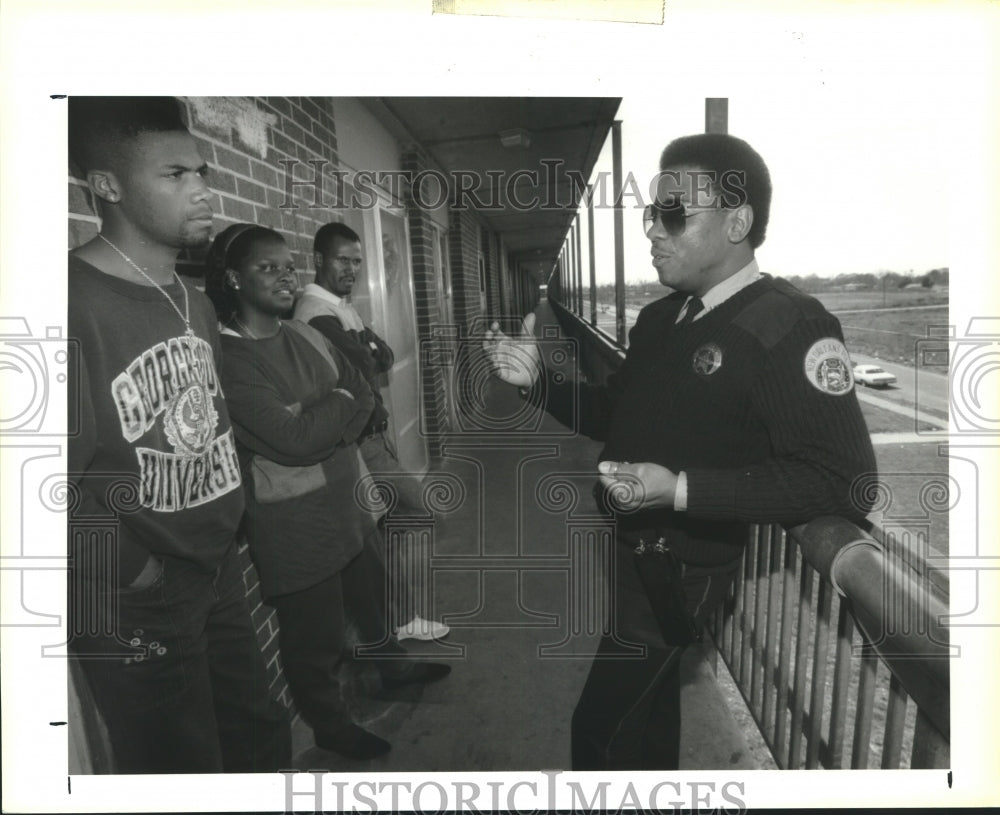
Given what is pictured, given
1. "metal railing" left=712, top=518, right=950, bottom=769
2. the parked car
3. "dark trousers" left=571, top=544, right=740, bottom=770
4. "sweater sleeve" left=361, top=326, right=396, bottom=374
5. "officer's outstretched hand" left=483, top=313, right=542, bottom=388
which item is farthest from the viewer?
"sweater sleeve" left=361, top=326, right=396, bottom=374

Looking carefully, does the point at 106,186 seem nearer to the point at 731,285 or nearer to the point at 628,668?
the point at 731,285

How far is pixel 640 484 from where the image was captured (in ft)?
3.91

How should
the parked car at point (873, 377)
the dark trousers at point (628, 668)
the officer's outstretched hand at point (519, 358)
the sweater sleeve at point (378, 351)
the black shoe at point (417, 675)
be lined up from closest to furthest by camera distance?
the parked car at point (873, 377)
the dark trousers at point (628, 668)
the officer's outstretched hand at point (519, 358)
the black shoe at point (417, 675)
the sweater sleeve at point (378, 351)

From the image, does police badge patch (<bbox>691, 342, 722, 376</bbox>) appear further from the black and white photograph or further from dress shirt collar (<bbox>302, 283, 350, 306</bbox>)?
dress shirt collar (<bbox>302, 283, 350, 306</bbox>)

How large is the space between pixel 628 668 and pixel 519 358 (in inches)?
29.0

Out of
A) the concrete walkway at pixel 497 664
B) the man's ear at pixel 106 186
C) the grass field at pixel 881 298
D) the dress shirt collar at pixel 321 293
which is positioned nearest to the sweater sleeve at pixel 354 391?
the dress shirt collar at pixel 321 293

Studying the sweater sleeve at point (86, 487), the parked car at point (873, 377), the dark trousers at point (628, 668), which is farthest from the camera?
the dark trousers at point (628, 668)

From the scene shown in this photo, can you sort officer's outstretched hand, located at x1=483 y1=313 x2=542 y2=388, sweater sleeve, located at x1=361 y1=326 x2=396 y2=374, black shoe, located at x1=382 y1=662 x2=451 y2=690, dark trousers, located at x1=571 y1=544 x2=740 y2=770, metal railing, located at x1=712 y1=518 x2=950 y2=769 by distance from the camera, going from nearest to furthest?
metal railing, located at x1=712 y1=518 x2=950 y2=769 < dark trousers, located at x1=571 y1=544 x2=740 y2=770 < officer's outstretched hand, located at x1=483 y1=313 x2=542 y2=388 < black shoe, located at x1=382 y1=662 x2=451 y2=690 < sweater sleeve, located at x1=361 y1=326 x2=396 y2=374

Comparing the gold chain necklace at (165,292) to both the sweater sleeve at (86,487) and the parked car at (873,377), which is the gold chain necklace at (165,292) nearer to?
the sweater sleeve at (86,487)

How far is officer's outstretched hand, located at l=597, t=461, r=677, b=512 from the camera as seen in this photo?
118 cm

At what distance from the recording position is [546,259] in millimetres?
10711

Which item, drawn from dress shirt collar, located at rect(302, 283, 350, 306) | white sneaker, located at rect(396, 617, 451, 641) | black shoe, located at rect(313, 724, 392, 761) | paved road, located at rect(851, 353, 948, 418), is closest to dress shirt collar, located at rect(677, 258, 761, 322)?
paved road, located at rect(851, 353, 948, 418)

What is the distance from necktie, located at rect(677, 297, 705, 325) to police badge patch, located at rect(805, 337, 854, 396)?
0.24m

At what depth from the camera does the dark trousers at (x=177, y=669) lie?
116 centimetres
